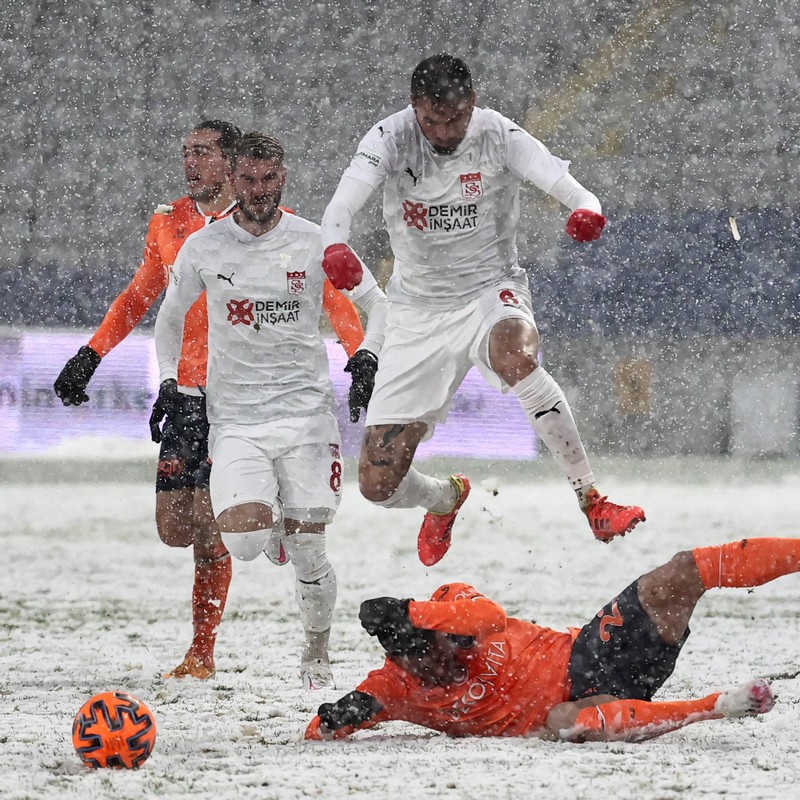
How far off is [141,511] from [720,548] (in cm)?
977

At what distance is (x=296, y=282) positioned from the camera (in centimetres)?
498

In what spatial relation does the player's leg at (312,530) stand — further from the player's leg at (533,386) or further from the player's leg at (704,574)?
the player's leg at (704,574)

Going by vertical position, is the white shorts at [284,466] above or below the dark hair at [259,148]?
below

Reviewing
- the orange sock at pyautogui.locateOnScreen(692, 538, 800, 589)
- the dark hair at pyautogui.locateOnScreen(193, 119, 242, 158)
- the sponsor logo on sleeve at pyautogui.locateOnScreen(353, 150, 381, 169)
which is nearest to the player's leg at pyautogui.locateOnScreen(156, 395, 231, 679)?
the dark hair at pyautogui.locateOnScreen(193, 119, 242, 158)

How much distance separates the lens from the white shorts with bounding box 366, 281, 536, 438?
490 centimetres

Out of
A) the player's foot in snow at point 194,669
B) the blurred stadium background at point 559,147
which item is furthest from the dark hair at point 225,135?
the blurred stadium background at point 559,147

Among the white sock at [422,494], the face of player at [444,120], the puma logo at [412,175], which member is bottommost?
the white sock at [422,494]

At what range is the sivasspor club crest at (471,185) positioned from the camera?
4.85 m

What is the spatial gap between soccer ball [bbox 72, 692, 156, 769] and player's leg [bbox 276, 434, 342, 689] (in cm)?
133

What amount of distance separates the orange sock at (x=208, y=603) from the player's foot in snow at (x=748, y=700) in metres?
2.48

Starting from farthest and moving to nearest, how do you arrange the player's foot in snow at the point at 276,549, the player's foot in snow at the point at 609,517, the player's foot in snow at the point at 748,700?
1. the player's foot in snow at the point at 276,549
2. the player's foot in snow at the point at 609,517
3. the player's foot in snow at the point at 748,700

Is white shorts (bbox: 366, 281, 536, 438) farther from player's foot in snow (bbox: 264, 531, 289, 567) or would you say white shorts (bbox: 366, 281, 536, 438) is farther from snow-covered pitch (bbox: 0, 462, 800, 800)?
snow-covered pitch (bbox: 0, 462, 800, 800)

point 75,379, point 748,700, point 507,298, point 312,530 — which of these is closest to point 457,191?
point 507,298

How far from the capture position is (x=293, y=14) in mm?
20234
